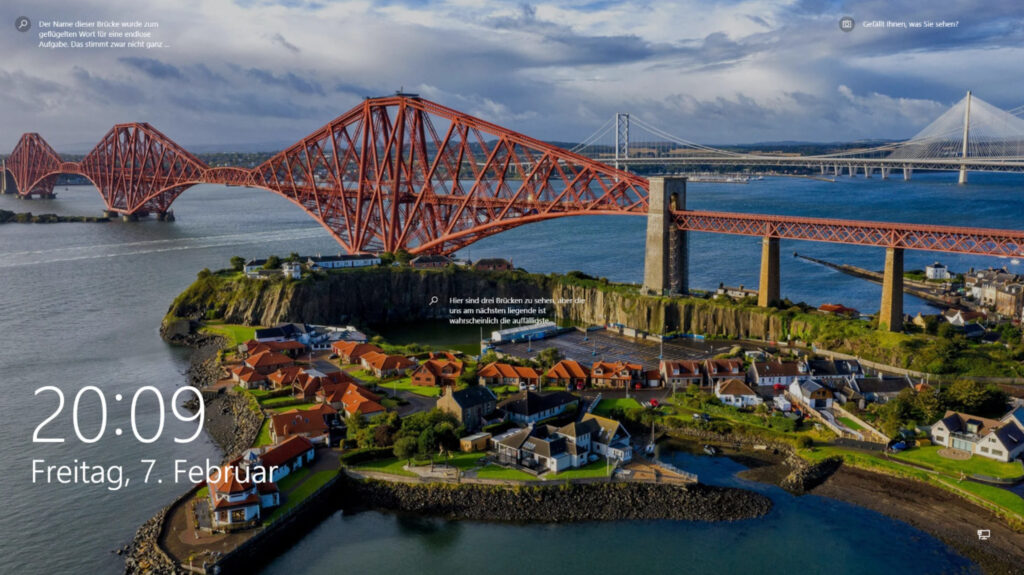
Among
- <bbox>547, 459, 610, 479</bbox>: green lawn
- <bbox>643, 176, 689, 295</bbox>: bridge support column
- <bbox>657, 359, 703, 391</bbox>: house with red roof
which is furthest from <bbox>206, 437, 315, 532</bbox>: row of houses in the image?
<bbox>643, 176, 689, 295</bbox>: bridge support column

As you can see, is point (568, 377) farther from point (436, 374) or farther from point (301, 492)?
point (301, 492)

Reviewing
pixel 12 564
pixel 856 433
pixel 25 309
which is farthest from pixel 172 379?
pixel 856 433

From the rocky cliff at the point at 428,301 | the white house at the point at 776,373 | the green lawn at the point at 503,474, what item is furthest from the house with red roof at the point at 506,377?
the rocky cliff at the point at 428,301

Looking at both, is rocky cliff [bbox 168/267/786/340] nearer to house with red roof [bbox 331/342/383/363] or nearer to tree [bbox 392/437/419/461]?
house with red roof [bbox 331/342/383/363]

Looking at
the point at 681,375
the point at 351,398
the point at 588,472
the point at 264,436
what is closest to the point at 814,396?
the point at 681,375

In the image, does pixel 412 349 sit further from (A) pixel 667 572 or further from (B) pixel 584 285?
(A) pixel 667 572

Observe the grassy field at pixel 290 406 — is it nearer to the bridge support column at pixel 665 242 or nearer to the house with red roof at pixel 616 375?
the house with red roof at pixel 616 375
